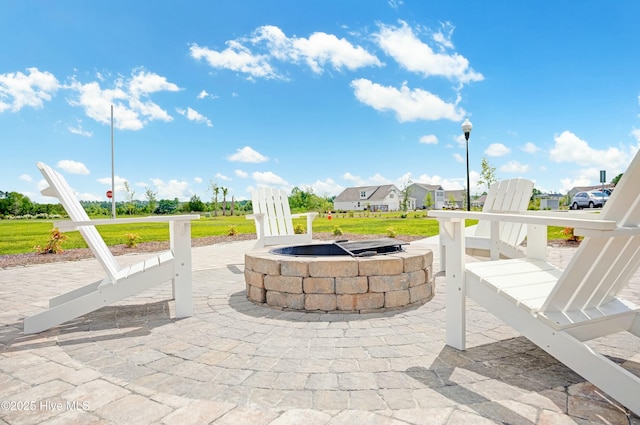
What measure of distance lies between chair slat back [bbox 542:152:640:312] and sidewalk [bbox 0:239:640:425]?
0.45 meters

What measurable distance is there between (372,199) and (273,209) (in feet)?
148

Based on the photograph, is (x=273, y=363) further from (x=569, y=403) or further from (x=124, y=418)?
(x=569, y=403)

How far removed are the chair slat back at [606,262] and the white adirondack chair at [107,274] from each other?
2.64 m

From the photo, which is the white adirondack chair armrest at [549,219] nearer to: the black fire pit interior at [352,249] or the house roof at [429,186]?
the black fire pit interior at [352,249]

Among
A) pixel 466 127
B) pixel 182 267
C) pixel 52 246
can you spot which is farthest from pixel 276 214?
pixel 466 127

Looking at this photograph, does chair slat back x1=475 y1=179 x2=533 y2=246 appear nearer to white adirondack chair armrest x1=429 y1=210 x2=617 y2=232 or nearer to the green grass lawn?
white adirondack chair armrest x1=429 y1=210 x2=617 y2=232

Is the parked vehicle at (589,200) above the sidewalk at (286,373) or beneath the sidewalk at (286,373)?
above

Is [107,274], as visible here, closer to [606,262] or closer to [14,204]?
[606,262]

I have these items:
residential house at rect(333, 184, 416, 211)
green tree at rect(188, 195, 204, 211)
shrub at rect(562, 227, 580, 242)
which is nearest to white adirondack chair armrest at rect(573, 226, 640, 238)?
shrub at rect(562, 227, 580, 242)

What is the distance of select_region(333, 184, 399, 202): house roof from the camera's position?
162 ft

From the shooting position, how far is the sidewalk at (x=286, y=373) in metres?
1.45

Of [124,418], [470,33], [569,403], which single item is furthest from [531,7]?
[124,418]

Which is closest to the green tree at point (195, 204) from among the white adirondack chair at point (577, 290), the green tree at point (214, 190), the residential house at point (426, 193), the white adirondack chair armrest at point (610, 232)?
the green tree at point (214, 190)

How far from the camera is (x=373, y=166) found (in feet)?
106
